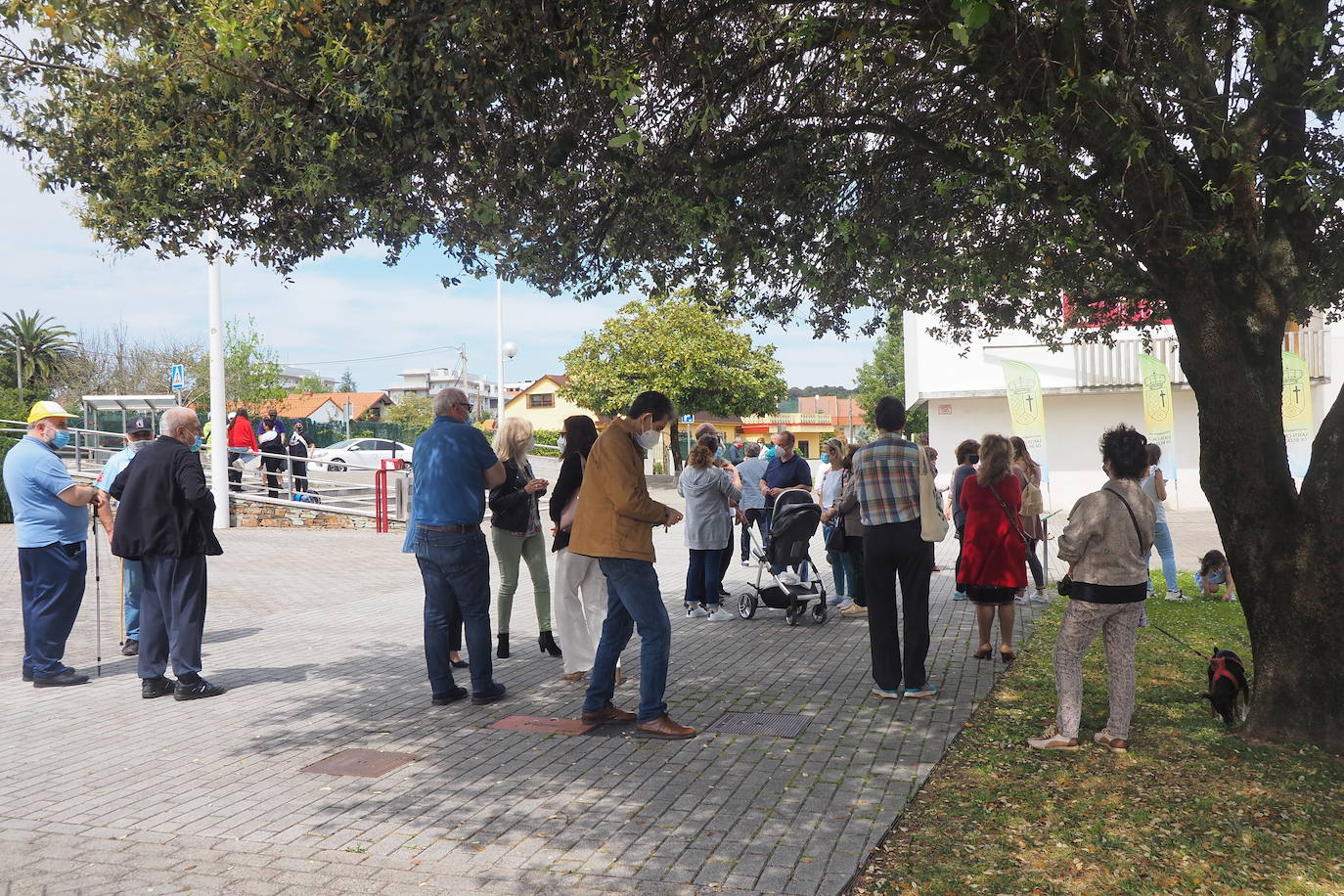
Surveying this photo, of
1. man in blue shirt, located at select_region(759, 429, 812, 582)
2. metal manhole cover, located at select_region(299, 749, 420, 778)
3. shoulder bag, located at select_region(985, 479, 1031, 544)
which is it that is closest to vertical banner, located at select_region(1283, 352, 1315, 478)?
man in blue shirt, located at select_region(759, 429, 812, 582)

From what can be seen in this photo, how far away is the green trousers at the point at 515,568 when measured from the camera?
26.9ft

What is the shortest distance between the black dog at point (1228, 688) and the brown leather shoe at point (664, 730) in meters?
2.94

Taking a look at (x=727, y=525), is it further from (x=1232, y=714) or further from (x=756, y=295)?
(x=1232, y=714)

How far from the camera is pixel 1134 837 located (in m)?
4.41

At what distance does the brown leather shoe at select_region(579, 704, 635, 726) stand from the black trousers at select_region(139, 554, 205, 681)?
2.85 metres

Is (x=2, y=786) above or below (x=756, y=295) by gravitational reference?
below

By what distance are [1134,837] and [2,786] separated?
5.31m

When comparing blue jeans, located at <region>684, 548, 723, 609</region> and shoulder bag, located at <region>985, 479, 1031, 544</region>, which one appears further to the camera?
blue jeans, located at <region>684, 548, 723, 609</region>

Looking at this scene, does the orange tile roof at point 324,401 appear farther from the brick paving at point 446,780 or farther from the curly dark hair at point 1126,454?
the curly dark hair at point 1126,454

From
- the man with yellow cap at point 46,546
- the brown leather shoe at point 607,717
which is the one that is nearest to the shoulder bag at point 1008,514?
the brown leather shoe at point 607,717

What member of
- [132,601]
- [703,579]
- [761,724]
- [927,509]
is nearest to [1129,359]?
[703,579]

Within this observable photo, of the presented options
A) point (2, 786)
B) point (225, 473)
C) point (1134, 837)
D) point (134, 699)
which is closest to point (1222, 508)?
point (1134, 837)

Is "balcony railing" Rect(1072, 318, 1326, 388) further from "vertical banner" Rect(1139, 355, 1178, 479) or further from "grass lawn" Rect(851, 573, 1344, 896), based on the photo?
"grass lawn" Rect(851, 573, 1344, 896)

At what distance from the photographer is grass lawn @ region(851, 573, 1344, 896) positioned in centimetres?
Result: 402
